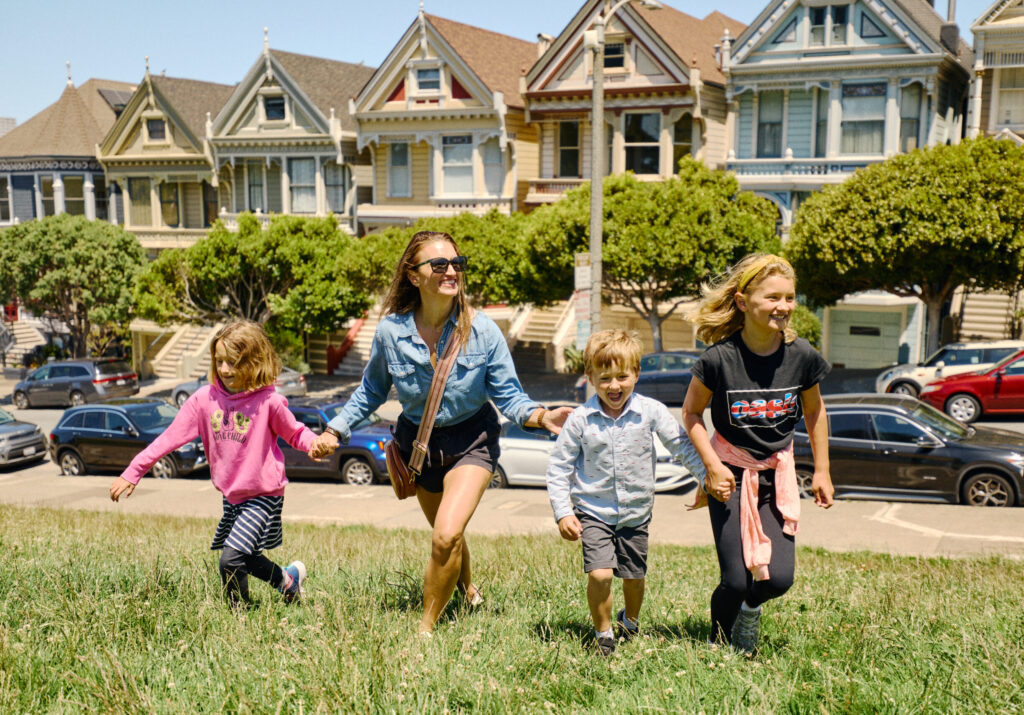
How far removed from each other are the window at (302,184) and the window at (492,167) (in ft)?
24.9

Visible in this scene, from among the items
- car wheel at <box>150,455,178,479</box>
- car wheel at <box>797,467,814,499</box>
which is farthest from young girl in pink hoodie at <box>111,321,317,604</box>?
car wheel at <box>150,455,178,479</box>

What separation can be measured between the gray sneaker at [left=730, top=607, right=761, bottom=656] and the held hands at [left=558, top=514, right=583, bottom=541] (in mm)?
966

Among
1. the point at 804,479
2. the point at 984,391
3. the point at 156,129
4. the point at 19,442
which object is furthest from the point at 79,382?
the point at 984,391

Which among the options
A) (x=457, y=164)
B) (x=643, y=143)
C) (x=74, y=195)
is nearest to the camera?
(x=643, y=143)

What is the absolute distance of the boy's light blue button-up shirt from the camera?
524 cm

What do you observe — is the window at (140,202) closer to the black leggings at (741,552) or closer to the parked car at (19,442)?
the parked car at (19,442)

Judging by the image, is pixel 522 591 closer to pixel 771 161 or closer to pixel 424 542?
pixel 424 542

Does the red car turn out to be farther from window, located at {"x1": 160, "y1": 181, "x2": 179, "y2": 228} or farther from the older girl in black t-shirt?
window, located at {"x1": 160, "y1": 181, "x2": 179, "y2": 228}

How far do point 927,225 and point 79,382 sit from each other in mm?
25987

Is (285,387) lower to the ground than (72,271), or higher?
lower

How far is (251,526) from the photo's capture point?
5.96 meters

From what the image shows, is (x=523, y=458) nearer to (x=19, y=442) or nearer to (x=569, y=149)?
(x=19, y=442)

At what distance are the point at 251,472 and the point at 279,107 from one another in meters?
34.4

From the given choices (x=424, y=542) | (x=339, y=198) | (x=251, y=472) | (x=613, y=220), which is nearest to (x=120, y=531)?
(x=424, y=542)
